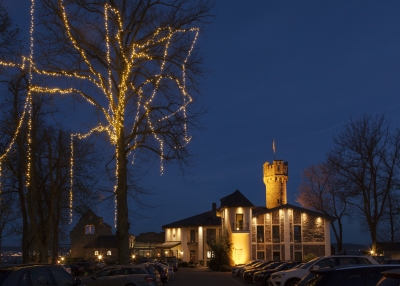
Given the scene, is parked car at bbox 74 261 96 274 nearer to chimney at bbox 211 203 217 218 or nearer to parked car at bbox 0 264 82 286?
chimney at bbox 211 203 217 218

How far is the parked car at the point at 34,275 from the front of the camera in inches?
465

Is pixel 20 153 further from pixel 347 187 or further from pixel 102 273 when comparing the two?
pixel 347 187

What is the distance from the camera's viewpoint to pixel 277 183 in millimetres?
87938

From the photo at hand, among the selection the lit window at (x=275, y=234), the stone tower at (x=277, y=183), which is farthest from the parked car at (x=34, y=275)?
the stone tower at (x=277, y=183)

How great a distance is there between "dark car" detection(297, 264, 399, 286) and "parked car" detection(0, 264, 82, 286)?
20.1 ft

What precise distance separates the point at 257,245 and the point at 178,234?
22625 millimetres

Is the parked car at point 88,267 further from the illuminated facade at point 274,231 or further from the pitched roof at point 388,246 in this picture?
the pitched roof at point 388,246

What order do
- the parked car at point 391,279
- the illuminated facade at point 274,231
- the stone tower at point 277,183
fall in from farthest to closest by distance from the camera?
the stone tower at point 277,183, the illuminated facade at point 274,231, the parked car at point 391,279

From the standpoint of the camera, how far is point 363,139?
46281mm

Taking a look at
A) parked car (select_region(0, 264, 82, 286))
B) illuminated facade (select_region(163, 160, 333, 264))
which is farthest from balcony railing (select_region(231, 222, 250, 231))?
parked car (select_region(0, 264, 82, 286))

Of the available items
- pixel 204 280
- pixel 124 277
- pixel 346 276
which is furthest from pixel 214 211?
pixel 346 276

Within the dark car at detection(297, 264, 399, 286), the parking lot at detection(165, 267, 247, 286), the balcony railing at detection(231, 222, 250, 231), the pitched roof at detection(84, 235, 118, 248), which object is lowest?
the parking lot at detection(165, 267, 247, 286)

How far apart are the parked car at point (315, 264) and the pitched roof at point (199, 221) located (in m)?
54.0

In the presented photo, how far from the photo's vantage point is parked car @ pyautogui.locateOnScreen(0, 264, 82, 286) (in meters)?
11.8
